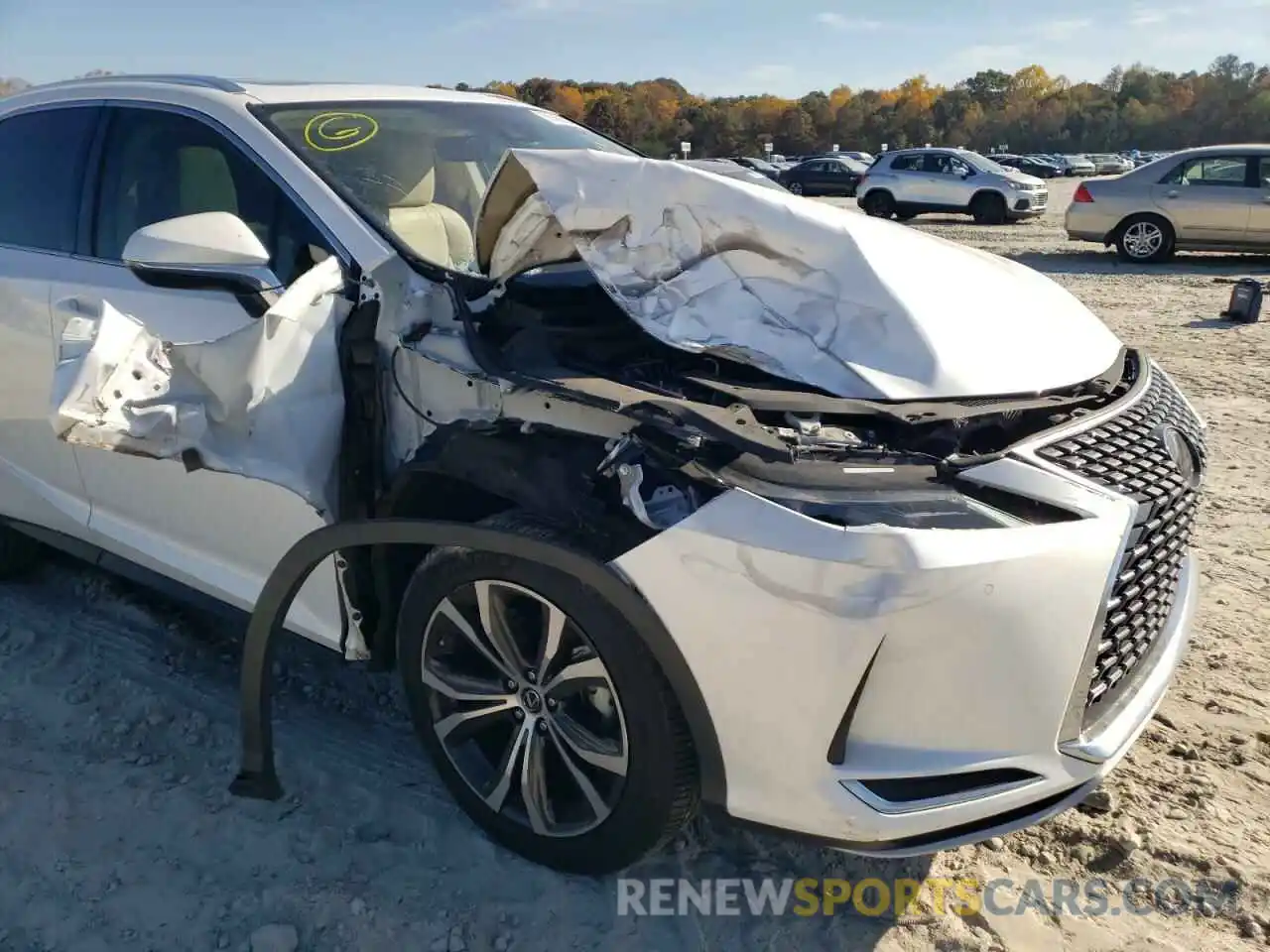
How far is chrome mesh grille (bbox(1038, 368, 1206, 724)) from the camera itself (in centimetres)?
211

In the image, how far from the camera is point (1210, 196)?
1270 centimetres

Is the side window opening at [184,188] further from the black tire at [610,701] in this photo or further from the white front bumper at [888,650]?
the white front bumper at [888,650]

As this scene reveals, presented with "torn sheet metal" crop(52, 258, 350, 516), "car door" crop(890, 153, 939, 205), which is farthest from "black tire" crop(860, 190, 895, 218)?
"torn sheet metal" crop(52, 258, 350, 516)

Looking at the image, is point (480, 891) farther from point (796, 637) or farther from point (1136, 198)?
point (1136, 198)

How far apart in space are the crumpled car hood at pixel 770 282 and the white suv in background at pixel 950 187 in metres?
19.9

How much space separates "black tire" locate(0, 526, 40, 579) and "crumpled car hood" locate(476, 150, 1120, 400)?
2.35 meters

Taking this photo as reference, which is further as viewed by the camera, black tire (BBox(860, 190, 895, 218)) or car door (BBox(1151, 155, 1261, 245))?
black tire (BBox(860, 190, 895, 218))

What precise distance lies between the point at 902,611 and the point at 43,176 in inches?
128

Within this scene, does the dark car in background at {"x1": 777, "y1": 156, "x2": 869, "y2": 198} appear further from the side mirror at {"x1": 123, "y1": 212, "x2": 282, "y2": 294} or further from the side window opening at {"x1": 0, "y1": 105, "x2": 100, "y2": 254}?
the side mirror at {"x1": 123, "y1": 212, "x2": 282, "y2": 294}

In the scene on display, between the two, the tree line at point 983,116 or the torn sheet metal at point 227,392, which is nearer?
the torn sheet metal at point 227,392

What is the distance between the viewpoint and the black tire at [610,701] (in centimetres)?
205

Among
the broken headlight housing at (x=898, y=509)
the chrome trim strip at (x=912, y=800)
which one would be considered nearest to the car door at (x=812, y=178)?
the broken headlight housing at (x=898, y=509)

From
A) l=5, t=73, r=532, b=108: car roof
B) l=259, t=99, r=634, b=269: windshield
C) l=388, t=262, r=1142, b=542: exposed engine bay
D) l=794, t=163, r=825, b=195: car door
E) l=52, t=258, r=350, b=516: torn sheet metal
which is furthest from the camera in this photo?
l=794, t=163, r=825, b=195: car door

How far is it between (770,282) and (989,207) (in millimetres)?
20561
